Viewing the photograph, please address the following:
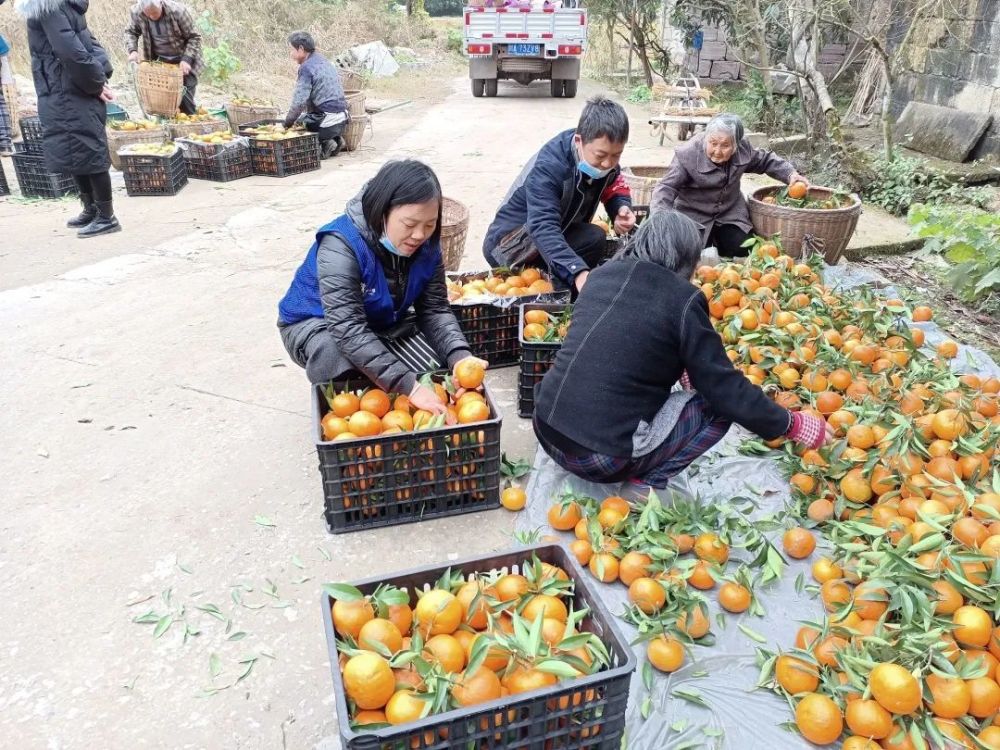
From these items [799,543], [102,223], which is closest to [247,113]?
[102,223]

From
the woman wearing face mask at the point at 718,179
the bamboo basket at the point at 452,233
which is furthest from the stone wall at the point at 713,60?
the bamboo basket at the point at 452,233

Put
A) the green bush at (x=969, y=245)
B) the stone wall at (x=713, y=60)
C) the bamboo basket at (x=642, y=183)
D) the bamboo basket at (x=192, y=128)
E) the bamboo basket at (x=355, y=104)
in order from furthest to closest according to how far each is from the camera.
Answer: the stone wall at (x=713, y=60) → the bamboo basket at (x=355, y=104) → the bamboo basket at (x=192, y=128) → the bamboo basket at (x=642, y=183) → the green bush at (x=969, y=245)

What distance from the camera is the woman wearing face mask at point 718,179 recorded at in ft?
15.5

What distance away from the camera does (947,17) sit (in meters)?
8.10

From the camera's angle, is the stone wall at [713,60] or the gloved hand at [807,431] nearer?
the gloved hand at [807,431]

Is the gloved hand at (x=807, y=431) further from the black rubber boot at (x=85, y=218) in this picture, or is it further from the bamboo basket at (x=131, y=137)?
the bamboo basket at (x=131, y=137)

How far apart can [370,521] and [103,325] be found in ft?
9.55

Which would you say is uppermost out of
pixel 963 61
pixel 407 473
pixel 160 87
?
pixel 963 61

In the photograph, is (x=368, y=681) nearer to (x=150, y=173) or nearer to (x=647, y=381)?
(x=647, y=381)

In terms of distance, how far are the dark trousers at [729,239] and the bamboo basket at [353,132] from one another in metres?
6.25

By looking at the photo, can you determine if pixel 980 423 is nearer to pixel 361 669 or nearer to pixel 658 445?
pixel 658 445

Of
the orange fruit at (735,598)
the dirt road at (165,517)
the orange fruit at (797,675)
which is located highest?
the orange fruit at (797,675)

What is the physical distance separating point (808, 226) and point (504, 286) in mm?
2295

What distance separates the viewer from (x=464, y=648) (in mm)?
1727
